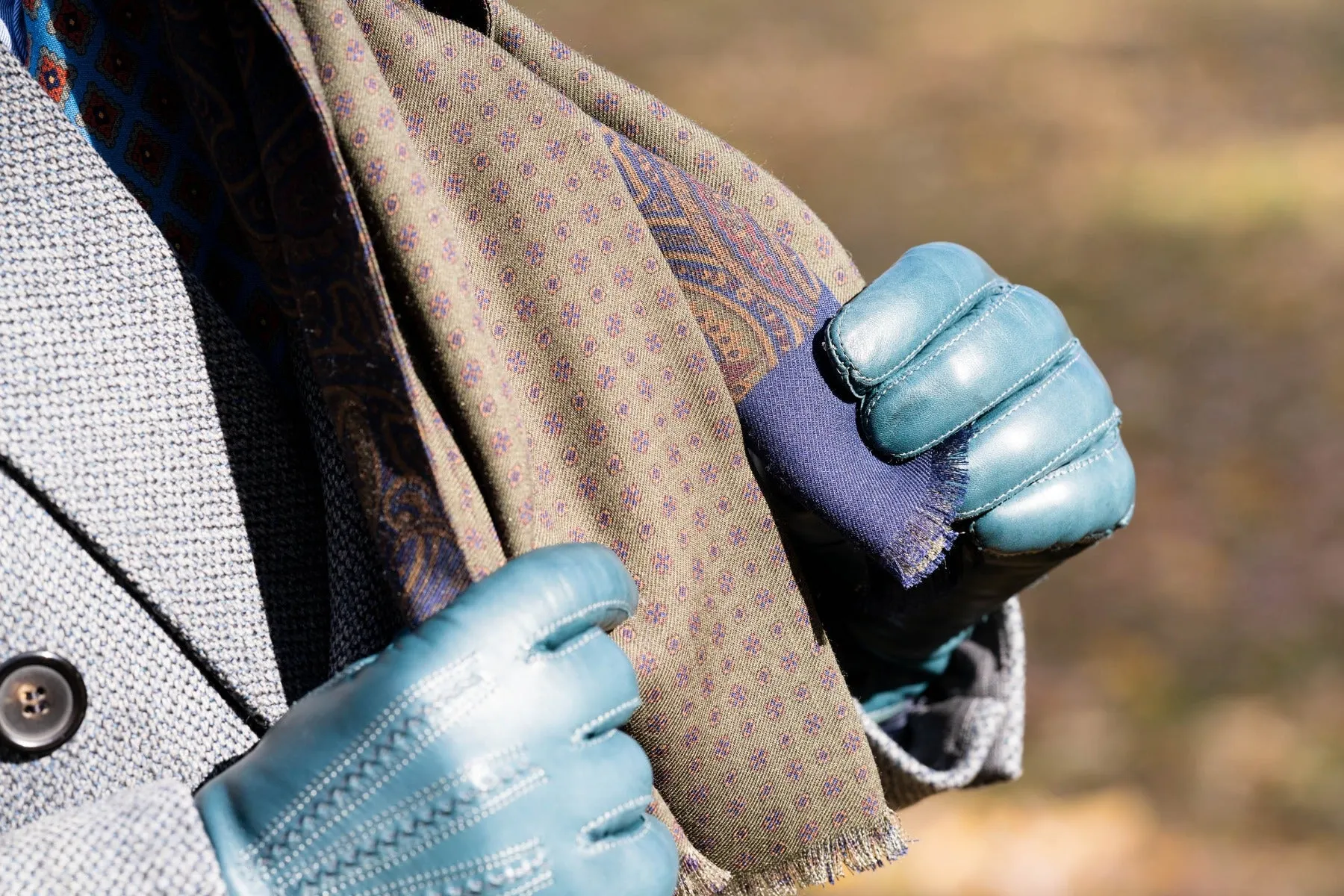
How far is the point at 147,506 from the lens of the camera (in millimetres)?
719

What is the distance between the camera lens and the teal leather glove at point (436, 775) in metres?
0.63

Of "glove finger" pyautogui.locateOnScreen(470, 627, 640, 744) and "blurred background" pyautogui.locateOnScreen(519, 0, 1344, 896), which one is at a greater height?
"glove finger" pyautogui.locateOnScreen(470, 627, 640, 744)

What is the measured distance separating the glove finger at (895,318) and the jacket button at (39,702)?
500mm

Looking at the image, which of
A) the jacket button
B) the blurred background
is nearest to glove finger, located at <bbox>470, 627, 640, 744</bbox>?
the jacket button

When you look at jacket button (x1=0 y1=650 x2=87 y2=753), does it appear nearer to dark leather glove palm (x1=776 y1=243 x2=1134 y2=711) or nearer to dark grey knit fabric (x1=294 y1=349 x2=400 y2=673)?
dark grey knit fabric (x1=294 y1=349 x2=400 y2=673)

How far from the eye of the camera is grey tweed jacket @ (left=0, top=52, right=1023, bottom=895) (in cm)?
67

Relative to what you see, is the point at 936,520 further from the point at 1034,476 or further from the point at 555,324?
the point at 555,324

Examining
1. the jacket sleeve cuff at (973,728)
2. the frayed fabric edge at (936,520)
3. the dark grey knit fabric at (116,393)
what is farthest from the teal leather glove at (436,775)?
the jacket sleeve cuff at (973,728)

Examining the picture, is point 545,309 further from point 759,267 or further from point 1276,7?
point 1276,7

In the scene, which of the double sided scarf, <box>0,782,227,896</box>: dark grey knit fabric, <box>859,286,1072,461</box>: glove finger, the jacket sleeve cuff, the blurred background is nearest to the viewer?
<box>0,782,227,896</box>: dark grey knit fabric

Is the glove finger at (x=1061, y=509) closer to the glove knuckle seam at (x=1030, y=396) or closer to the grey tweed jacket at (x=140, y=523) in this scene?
the glove knuckle seam at (x=1030, y=396)

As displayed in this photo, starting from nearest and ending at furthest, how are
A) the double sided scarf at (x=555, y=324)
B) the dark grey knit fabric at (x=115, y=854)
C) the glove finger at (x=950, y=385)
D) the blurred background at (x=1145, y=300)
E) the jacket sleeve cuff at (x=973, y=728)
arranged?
the dark grey knit fabric at (x=115, y=854)
the double sided scarf at (x=555, y=324)
the glove finger at (x=950, y=385)
the jacket sleeve cuff at (x=973, y=728)
the blurred background at (x=1145, y=300)

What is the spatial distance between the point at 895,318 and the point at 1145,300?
3.31m

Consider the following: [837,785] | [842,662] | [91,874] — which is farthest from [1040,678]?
[91,874]
